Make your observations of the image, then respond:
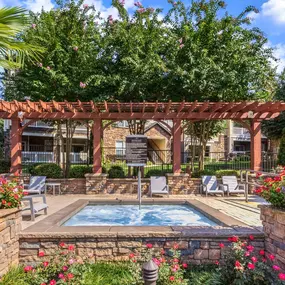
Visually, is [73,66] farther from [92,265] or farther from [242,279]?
[242,279]

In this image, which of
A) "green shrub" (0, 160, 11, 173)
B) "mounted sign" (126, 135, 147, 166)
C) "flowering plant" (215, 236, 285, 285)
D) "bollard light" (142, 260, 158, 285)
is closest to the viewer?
"bollard light" (142, 260, 158, 285)

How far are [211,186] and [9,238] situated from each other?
7.75m

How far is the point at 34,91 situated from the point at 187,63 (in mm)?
6557

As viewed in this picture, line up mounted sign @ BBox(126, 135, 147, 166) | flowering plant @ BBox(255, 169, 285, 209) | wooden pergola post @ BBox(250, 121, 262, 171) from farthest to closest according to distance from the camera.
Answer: wooden pergola post @ BBox(250, 121, 262, 171) → mounted sign @ BBox(126, 135, 147, 166) → flowering plant @ BBox(255, 169, 285, 209)

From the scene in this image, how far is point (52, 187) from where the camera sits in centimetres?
1077

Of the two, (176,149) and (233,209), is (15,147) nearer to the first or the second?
(176,149)

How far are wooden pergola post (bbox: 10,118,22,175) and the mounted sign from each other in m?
5.14

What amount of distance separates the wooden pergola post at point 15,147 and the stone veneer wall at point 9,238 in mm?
6870

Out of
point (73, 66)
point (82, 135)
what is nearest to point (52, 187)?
point (73, 66)

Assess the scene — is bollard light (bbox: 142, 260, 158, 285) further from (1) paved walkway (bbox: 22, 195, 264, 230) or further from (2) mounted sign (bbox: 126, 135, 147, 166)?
(2) mounted sign (bbox: 126, 135, 147, 166)

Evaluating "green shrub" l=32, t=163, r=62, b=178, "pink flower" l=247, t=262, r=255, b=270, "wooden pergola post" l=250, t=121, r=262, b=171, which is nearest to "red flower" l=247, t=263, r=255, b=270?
"pink flower" l=247, t=262, r=255, b=270

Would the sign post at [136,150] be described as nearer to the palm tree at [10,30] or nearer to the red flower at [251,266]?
the palm tree at [10,30]

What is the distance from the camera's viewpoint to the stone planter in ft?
13.0

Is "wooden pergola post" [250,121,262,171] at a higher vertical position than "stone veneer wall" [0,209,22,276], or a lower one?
higher
